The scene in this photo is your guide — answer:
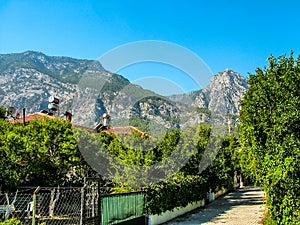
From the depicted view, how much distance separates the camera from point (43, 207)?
14.8 meters

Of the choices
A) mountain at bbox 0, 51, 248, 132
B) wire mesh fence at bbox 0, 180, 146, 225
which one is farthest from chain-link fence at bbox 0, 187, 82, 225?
mountain at bbox 0, 51, 248, 132

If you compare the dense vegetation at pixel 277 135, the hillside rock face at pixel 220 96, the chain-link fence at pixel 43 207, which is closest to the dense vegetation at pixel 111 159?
the chain-link fence at pixel 43 207

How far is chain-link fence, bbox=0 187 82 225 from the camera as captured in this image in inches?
487

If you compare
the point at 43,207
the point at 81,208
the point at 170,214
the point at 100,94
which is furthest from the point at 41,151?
the point at 100,94

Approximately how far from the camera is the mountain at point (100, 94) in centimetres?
2742

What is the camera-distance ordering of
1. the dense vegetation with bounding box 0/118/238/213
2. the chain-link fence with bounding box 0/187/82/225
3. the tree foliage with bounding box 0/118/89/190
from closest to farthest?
the chain-link fence with bounding box 0/187/82/225, the dense vegetation with bounding box 0/118/238/213, the tree foliage with bounding box 0/118/89/190

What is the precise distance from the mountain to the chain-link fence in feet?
17.9

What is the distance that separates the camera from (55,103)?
3375 cm

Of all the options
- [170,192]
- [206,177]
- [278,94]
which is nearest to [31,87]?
[206,177]

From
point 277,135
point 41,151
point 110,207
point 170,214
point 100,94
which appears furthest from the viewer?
point 100,94

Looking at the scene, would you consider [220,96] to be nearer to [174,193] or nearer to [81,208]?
[174,193]

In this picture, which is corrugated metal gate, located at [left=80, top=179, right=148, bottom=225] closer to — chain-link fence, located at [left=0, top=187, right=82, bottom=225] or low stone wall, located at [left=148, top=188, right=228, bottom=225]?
low stone wall, located at [left=148, top=188, right=228, bottom=225]

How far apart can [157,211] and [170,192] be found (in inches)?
58.9

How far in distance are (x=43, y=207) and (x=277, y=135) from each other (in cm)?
995
